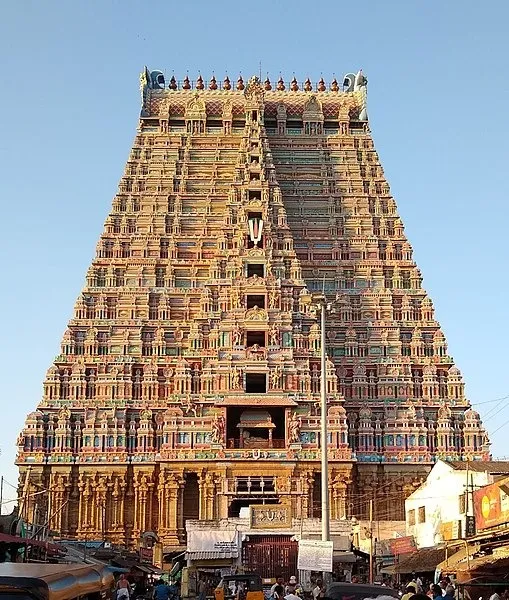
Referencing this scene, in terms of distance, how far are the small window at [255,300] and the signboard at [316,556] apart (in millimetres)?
42471

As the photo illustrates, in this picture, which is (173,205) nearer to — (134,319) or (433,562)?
(134,319)

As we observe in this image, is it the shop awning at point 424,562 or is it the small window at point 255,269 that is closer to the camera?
the shop awning at point 424,562

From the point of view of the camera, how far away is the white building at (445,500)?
45938 millimetres

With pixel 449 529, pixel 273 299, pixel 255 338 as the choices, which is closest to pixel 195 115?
pixel 273 299

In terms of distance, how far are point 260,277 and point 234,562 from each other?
22.6 meters

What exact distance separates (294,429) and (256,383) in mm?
4969

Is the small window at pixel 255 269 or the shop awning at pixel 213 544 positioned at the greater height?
the small window at pixel 255 269

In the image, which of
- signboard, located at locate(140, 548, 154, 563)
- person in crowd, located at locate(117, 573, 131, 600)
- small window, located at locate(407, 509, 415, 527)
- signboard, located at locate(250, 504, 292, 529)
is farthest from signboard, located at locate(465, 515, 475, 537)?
signboard, located at locate(140, 548, 154, 563)

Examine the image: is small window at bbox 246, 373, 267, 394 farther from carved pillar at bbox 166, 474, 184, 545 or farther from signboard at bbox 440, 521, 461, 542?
signboard at bbox 440, 521, 461, 542

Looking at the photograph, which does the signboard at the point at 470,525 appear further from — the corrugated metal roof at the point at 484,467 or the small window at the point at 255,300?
the small window at the point at 255,300

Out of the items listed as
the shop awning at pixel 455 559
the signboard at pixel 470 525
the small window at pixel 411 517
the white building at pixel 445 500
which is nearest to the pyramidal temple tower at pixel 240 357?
the small window at pixel 411 517

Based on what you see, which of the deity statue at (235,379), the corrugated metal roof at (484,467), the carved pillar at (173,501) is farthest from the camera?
the deity statue at (235,379)

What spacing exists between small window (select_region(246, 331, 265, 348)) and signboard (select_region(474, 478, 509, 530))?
36.6m

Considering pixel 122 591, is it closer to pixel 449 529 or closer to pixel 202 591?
pixel 202 591
